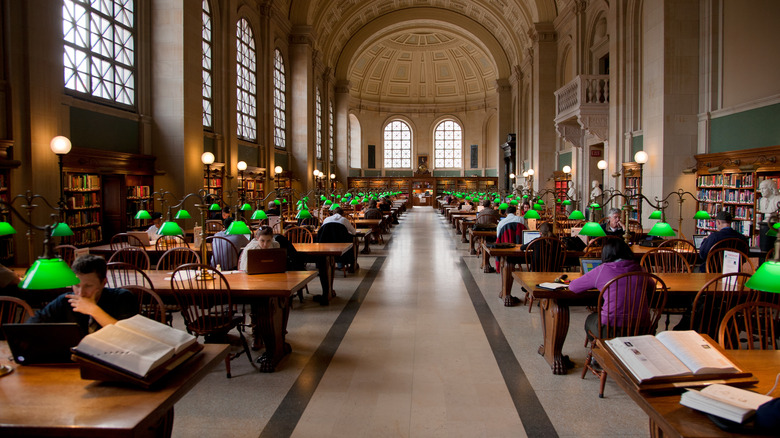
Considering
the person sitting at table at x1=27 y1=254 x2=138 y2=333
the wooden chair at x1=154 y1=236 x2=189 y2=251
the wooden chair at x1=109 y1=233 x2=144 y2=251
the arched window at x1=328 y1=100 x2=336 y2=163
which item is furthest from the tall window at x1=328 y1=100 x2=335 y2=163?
the person sitting at table at x1=27 y1=254 x2=138 y2=333

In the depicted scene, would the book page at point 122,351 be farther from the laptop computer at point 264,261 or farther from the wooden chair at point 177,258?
the wooden chair at point 177,258

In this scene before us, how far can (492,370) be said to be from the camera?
441 cm

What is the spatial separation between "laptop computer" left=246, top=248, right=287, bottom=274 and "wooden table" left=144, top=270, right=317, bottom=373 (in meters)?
0.14

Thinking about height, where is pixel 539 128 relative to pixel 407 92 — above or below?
below

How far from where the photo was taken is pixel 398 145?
38.4 metres

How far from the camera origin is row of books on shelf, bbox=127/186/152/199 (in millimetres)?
10453

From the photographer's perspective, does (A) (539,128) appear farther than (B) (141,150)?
Yes

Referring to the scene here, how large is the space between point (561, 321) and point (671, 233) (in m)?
1.94

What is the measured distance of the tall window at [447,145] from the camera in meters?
38.0

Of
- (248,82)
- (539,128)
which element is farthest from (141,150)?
(539,128)

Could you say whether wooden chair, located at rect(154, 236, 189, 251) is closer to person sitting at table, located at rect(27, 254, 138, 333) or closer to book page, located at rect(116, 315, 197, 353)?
person sitting at table, located at rect(27, 254, 138, 333)

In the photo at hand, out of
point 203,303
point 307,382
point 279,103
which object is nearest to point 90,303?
point 203,303

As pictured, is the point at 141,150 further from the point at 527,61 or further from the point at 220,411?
the point at 527,61

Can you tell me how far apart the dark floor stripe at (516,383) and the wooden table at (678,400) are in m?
0.92
